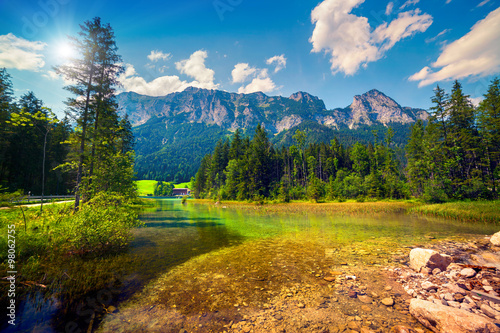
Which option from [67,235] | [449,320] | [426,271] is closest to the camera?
[449,320]

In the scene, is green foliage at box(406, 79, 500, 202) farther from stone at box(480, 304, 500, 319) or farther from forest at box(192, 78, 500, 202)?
stone at box(480, 304, 500, 319)

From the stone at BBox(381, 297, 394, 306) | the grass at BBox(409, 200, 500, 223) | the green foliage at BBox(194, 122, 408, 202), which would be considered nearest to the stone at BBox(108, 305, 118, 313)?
the stone at BBox(381, 297, 394, 306)

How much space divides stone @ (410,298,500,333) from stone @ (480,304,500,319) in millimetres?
659

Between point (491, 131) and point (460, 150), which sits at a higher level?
point (491, 131)

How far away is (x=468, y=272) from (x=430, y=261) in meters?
1.12

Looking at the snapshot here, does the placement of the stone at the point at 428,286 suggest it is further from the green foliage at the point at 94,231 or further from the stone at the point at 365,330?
the green foliage at the point at 94,231

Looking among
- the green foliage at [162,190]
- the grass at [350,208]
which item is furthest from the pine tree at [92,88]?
the green foliage at [162,190]

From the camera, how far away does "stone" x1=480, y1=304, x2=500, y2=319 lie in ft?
14.1

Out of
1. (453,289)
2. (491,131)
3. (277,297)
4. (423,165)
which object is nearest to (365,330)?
(277,297)

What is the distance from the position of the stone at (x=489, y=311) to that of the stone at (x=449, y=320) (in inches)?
25.9

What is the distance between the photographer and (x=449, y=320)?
164 inches

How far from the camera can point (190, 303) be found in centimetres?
612

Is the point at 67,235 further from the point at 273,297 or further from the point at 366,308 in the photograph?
the point at 366,308

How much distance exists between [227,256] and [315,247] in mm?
5958
